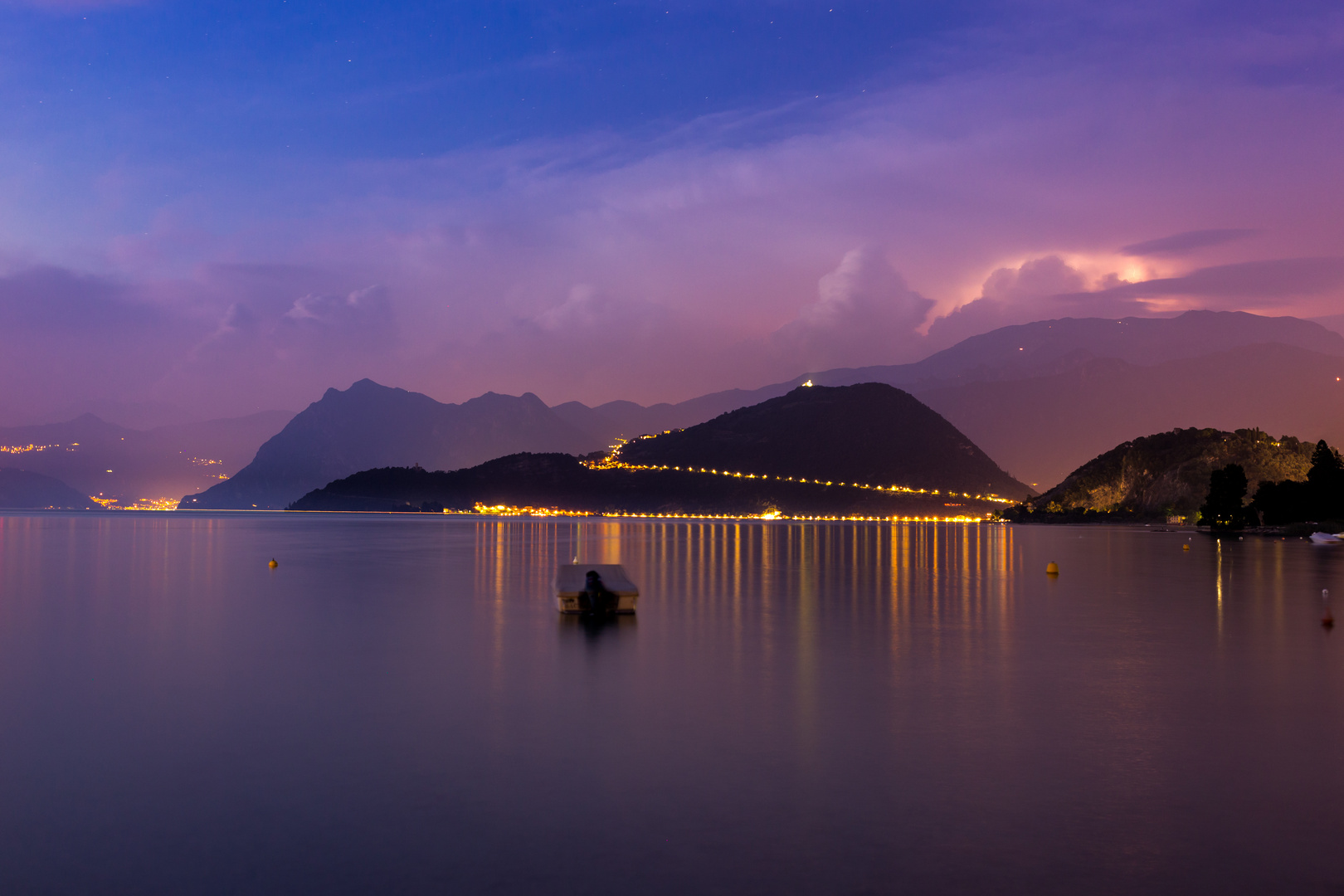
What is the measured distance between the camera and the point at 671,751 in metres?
12.6

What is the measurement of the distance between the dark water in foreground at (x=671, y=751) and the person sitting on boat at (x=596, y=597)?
1363mm

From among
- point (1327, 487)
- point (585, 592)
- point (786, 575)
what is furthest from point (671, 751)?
point (1327, 487)

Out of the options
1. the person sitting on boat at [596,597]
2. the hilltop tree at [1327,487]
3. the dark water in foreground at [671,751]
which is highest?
the hilltop tree at [1327,487]

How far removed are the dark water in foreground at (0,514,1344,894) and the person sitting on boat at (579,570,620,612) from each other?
136 cm

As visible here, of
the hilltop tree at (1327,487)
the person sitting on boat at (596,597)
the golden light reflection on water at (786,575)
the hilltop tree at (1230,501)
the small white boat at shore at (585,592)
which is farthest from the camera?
the hilltop tree at (1230,501)

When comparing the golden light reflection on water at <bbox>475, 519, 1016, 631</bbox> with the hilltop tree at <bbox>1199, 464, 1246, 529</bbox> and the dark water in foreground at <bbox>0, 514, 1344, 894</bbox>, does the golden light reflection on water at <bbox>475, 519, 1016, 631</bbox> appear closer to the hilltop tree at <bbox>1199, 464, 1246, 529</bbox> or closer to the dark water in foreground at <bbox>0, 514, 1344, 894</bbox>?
the dark water in foreground at <bbox>0, 514, 1344, 894</bbox>

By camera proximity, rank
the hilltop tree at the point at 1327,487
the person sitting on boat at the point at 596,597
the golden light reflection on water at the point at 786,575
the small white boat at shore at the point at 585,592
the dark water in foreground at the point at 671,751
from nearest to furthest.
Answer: the dark water in foreground at the point at 671,751
the person sitting on boat at the point at 596,597
the small white boat at shore at the point at 585,592
the golden light reflection on water at the point at 786,575
the hilltop tree at the point at 1327,487

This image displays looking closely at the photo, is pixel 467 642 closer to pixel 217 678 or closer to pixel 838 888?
pixel 217 678

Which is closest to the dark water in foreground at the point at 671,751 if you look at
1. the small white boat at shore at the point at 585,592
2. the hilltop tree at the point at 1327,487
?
the small white boat at shore at the point at 585,592

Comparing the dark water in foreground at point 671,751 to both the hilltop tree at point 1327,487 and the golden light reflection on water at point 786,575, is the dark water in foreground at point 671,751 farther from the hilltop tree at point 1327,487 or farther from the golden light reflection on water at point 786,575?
the hilltop tree at point 1327,487

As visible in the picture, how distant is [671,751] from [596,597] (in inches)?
581

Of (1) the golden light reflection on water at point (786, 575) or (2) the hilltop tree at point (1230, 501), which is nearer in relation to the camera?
(1) the golden light reflection on water at point (786, 575)

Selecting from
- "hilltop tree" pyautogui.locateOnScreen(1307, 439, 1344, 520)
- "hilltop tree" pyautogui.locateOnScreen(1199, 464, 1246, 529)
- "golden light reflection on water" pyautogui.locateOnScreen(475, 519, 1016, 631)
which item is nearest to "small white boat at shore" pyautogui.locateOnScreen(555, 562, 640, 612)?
"golden light reflection on water" pyautogui.locateOnScreen(475, 519, 1016, 631)

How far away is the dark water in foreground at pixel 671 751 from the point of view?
28.6 feet
